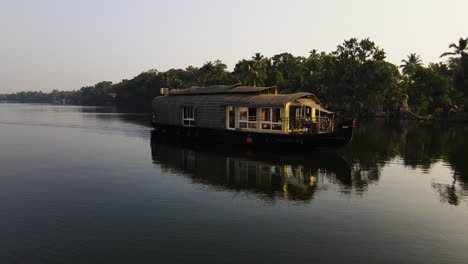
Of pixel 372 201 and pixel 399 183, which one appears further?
pixel 399 183

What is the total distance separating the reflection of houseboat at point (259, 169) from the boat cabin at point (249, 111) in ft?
7.46

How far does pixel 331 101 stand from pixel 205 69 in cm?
4211

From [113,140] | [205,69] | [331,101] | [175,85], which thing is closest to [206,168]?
[113,140]

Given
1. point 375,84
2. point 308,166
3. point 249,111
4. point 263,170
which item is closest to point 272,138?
point 249,111

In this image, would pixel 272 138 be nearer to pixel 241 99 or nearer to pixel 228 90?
pixel 241 99

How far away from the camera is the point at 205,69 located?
10144 centimetres

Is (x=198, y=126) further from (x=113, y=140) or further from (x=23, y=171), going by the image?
(x=23, y=171)

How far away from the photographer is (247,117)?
1163 inches

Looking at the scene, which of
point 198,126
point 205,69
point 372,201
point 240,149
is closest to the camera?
point 372,201

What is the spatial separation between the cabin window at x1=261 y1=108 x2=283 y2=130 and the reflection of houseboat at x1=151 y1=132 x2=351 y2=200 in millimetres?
2524

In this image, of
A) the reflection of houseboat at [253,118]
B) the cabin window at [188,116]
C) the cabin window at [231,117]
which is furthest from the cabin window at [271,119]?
the cabin window at [188,116]

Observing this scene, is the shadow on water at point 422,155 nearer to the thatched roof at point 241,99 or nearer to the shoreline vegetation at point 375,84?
the thatched roof at point 241,99

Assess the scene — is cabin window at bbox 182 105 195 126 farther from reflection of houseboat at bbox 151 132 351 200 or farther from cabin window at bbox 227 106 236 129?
reflection of houseboat at bbox 151 132 351 200

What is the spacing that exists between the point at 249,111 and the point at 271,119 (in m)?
3.40
